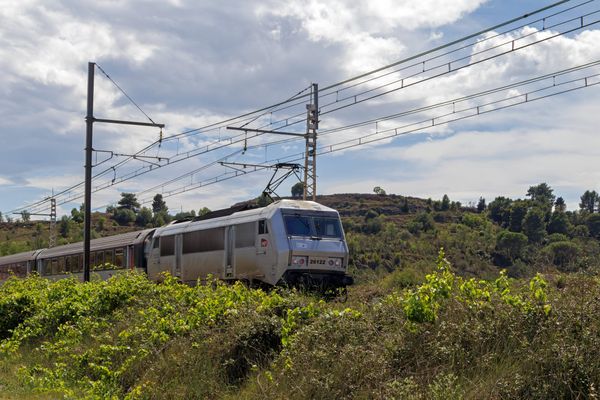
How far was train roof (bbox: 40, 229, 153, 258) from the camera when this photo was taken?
30.3m

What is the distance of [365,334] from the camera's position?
896 cm

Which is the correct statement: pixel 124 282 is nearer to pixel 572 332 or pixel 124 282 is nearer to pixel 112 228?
pixel 572 332

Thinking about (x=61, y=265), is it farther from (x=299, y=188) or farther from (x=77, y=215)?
(x=77, y=215)

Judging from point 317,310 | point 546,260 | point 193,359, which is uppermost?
point 546,260

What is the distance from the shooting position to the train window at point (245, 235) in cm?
2108

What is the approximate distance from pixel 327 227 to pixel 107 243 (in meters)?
16.1

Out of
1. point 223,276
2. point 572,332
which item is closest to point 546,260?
point 572,332

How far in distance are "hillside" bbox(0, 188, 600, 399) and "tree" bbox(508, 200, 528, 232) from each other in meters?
80.1

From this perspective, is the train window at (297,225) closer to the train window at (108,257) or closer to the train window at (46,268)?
the train window at (108,257)

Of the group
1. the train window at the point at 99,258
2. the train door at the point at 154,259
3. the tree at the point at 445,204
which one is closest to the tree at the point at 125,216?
the tree at the point at 445,204

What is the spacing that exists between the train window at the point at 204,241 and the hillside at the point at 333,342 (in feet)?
22.6

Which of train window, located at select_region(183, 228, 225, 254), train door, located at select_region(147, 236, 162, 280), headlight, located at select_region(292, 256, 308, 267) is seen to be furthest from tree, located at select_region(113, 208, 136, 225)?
headlight, located at select_region(292, 256, 308, 267)

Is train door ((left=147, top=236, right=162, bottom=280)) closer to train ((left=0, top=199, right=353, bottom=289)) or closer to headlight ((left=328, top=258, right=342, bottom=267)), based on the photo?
train ((left=0, top=199, right=353, bottom=289))

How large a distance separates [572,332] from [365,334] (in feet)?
8.75
